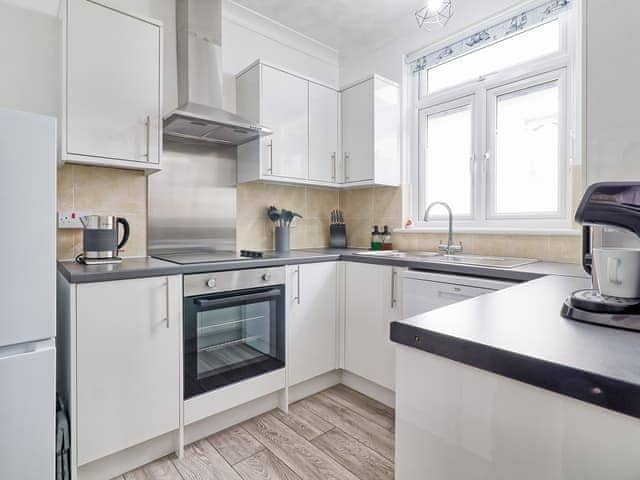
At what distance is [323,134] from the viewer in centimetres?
279

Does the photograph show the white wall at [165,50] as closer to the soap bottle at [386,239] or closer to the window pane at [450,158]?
the window pane at [450,158]

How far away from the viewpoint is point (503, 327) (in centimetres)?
69

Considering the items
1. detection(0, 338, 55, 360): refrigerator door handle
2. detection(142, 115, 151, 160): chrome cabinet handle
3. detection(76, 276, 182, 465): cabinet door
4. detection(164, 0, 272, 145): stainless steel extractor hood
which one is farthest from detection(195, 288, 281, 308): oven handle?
detection(164, 0, 272, 145): stainless steel extractor hood

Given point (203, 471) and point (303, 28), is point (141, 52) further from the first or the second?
point (203, 471)

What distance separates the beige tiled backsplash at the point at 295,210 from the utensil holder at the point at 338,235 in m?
0.11

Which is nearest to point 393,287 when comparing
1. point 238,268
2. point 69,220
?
point 238,268

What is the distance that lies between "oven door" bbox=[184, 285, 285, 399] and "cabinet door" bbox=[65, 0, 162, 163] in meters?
0.89

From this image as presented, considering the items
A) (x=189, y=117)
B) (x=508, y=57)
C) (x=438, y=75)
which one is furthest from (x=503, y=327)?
(x=438, y=75)

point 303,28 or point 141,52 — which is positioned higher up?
point 303,28

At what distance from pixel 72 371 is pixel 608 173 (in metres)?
2.03

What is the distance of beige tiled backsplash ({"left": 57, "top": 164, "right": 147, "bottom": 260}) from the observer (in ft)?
6.40

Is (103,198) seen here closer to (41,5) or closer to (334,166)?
(41,5)

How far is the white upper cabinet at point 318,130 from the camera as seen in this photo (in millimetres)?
2465

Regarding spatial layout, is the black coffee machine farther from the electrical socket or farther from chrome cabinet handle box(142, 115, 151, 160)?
the electrical socket
